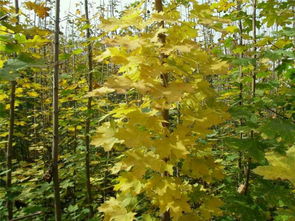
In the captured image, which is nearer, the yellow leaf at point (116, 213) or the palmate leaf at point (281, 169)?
the palmate leaf at point (281, 169)

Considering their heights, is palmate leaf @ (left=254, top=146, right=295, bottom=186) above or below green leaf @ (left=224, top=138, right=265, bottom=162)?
above

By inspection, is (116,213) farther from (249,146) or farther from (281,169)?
(281,169)

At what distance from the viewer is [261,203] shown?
7.84 ft

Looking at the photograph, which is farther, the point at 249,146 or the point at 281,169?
the point at 249,146

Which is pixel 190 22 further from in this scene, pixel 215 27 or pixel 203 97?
pixel 203 97

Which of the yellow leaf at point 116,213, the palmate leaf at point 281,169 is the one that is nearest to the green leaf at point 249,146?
the yellow leaf at point 116,213

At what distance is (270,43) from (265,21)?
32 centimetres

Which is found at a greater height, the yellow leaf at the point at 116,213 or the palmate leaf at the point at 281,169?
the palmate leaf at the point at 281,169

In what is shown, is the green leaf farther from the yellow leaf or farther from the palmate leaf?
the palmate leaf

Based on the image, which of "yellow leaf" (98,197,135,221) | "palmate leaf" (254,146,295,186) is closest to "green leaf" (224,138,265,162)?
"yellow leaf" (98,197,135,221)

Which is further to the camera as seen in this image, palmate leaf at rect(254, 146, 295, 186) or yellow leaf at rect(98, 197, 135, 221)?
yellow leaf at rect(98, 197, 135, 221)

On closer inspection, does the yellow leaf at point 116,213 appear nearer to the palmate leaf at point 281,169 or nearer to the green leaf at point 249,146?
the green leaf at point 249,146

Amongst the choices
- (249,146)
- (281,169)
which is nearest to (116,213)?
A: (249,146)

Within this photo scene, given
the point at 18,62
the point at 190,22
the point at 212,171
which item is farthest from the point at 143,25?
the point at 212,171
